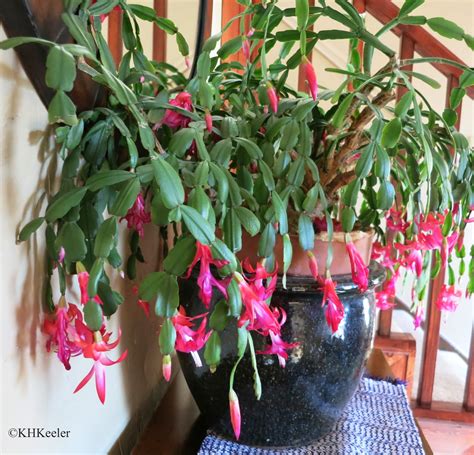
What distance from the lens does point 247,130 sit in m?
0.55

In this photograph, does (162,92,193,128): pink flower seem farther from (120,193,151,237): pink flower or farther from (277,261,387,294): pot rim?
(277,261,387,294): pot rim

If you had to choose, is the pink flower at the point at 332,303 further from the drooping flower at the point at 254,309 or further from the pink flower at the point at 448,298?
the pink flower at the point at 448,298

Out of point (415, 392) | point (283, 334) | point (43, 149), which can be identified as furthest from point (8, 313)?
point (415, 392)

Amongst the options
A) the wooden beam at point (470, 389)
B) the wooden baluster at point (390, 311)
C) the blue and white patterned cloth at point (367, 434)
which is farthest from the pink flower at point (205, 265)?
the wooden beam at point (470, 389)

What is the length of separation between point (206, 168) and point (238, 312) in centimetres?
12

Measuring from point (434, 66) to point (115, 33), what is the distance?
1208mm

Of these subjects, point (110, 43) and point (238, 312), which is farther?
point (110, 43)

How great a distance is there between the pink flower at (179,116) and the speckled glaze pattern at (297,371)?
0.18m

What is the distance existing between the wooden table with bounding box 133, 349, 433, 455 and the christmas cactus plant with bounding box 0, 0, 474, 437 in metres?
0.23

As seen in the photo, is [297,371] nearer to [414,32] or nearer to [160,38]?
[160,38]

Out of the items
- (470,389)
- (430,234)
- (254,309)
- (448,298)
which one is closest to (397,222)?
(430,234)

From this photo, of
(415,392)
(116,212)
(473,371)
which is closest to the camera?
(116,212)

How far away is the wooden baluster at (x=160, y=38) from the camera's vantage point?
2.63 feet

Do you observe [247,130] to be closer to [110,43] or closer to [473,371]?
[110,43]
